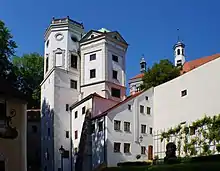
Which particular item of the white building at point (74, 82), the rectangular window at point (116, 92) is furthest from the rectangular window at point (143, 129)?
the rectangular window at point (116, 92)

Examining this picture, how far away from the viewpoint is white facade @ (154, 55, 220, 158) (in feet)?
93.1

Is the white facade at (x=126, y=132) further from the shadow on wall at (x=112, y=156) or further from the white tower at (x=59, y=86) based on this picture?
the white tower at (x=59, y=86)

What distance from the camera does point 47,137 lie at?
47844mm

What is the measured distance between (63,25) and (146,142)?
19.9 m

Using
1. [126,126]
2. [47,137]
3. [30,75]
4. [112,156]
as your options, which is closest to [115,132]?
[126,126]

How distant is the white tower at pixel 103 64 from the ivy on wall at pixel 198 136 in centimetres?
1749

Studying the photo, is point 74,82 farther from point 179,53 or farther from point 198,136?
point 179,53

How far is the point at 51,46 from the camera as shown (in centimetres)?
5097

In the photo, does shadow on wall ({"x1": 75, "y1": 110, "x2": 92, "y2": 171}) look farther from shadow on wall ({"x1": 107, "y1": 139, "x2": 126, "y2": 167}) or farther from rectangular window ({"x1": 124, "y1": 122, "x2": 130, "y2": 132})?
rectangular window ({"x1": 124, "y1": 122, "x2": 130, "y2": 132})

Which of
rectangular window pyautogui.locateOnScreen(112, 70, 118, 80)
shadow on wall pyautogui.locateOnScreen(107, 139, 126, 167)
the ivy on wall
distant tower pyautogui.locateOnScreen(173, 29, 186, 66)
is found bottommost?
shadow on wall pyautogui.locateOnScreen(107, 139, 126, 167)

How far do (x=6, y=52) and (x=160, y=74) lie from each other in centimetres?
1778

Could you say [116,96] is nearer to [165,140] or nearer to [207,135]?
[165,140]

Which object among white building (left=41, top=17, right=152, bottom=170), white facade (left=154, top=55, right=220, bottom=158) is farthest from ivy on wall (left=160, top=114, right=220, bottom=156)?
white building (left=41, top=17, right=152, bottom=170)

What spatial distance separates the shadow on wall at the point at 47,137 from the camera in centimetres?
4612
